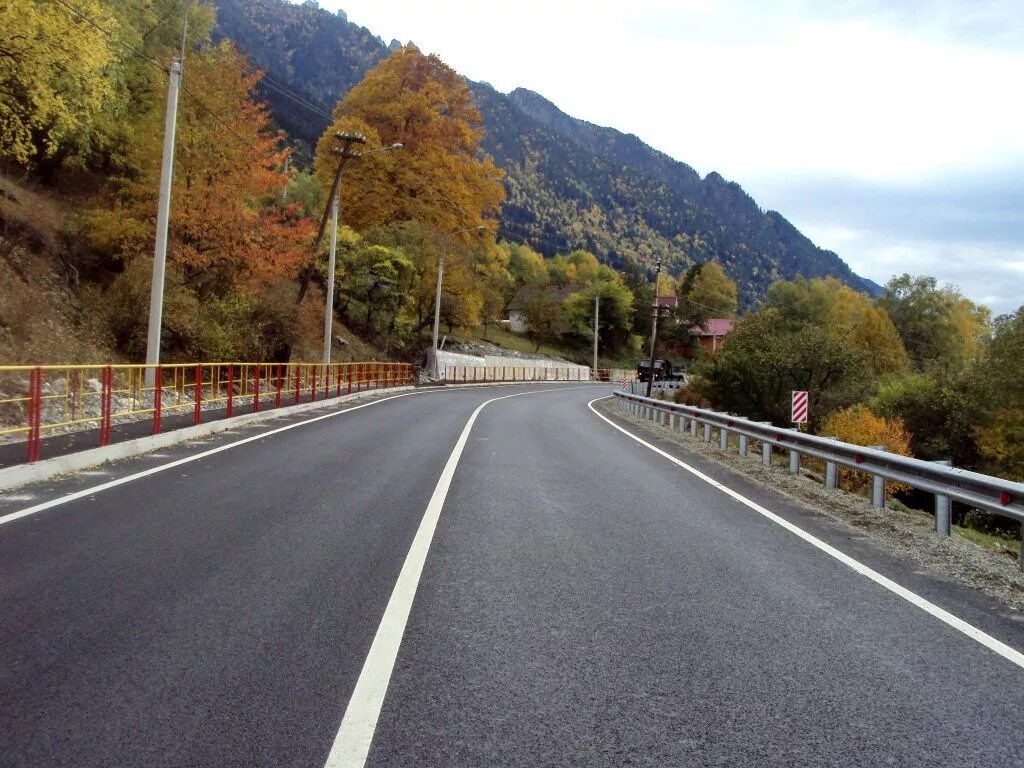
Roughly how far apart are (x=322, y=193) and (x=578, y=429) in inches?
1604

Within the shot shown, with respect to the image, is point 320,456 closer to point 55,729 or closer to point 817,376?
point 55,729

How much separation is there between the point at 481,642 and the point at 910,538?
5.66 metres

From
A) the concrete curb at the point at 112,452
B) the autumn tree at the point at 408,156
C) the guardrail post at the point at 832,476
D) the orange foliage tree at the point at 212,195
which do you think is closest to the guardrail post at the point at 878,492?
the guardrail post at the point at 832,476

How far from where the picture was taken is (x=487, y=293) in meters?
58.0

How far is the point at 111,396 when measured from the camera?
12.7 meters

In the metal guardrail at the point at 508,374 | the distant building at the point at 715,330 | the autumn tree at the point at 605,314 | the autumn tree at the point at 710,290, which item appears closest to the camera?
the metal guardrail at the point at 508,374

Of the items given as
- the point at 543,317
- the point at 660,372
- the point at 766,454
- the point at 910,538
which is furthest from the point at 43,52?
the point at 543,317

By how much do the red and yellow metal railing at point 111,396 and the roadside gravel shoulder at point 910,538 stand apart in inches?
373

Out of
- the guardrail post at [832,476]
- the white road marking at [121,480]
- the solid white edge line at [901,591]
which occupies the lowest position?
the white road marking at [121,480]

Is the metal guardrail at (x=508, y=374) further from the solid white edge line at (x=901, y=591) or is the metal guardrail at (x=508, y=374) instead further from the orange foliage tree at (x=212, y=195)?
the solid white edge line at (x=901, y=591)

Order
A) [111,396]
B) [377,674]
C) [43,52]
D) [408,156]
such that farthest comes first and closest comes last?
1. [408,156]
2. [43,52]
3. [111,396]
4. [377,674]

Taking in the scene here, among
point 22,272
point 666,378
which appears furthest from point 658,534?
point 666,378

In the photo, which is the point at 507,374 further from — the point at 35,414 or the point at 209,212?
the point at 35,414

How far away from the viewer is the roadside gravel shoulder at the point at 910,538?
6.63m
